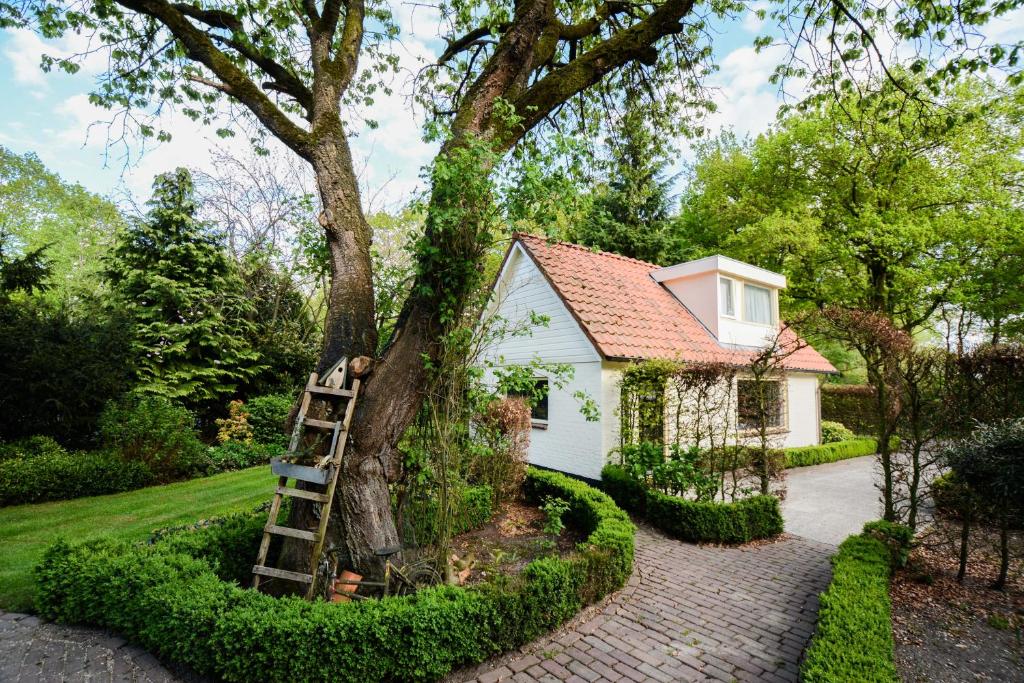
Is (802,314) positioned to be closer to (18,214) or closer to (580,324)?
(580,324)

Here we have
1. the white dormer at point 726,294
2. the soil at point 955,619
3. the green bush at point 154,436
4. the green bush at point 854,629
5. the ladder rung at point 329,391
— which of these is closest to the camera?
the green bush at point 854,629

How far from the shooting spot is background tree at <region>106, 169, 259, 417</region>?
1266 centimetres

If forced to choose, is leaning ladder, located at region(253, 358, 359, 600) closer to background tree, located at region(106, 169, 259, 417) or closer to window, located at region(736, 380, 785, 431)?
window, located at region(736, 380, 785, 431)

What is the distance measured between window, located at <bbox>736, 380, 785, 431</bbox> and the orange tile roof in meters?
1.01

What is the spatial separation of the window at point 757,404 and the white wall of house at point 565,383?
2841mm

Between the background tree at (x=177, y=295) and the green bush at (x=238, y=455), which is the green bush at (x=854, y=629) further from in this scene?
the background tree at (x=177, y=295)

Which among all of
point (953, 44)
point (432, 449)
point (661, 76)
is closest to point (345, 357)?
point (432, 449)

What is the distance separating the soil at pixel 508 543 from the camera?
18.5 feet

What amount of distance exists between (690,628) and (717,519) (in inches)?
116

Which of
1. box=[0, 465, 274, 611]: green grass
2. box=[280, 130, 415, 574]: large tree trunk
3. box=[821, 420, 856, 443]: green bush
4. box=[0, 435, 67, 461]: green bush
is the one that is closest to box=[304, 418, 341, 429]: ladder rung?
box=[280, 130, 415, 574]: large tree trunk

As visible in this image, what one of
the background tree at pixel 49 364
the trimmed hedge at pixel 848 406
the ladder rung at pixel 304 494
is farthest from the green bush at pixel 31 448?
the trimmed hedge at pixel 848 406

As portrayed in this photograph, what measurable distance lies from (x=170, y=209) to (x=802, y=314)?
16711 millimetres

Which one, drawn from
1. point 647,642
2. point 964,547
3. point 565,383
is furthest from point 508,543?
point 964,547

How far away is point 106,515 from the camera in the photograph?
7.82 m
